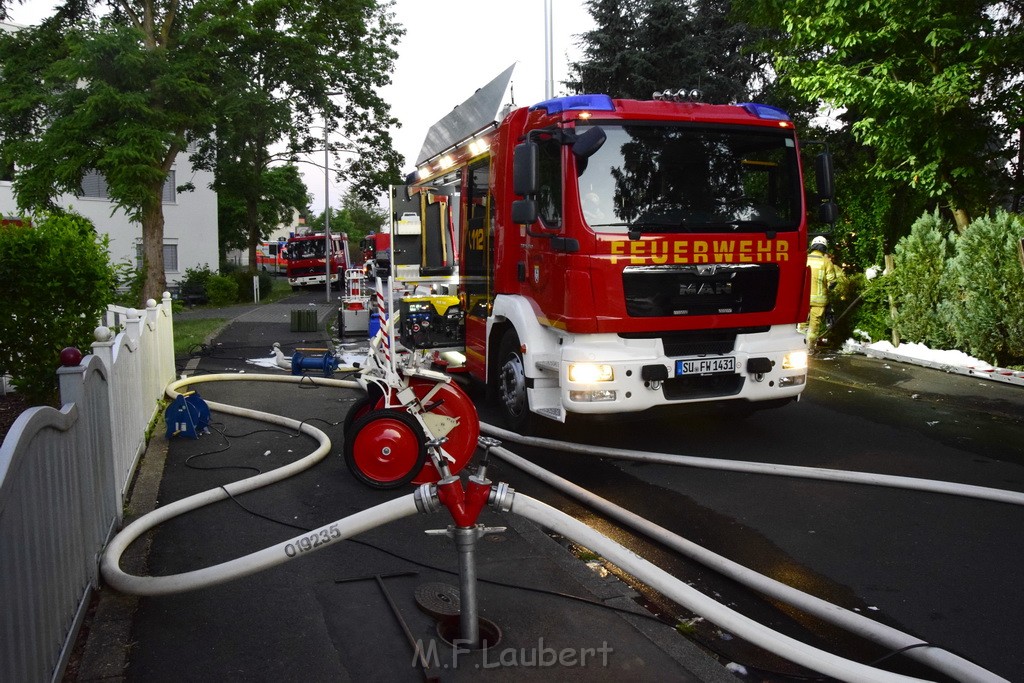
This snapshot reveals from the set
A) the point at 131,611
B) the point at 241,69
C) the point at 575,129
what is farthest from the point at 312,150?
the point at 131,611

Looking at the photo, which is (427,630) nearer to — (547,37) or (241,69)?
(547,37)

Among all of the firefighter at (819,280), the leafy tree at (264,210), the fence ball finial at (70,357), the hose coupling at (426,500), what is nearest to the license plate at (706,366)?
the hose coupling at (426,500)

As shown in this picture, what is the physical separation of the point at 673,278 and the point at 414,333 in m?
4.48

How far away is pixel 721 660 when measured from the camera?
350 centimetres

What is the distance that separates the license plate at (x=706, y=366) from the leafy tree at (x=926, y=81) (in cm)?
712

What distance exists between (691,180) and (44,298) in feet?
19.7

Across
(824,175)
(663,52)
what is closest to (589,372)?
(824,175)

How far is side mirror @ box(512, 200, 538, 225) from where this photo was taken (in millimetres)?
6973

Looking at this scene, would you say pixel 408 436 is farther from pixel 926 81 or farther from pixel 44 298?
pixel 926 81

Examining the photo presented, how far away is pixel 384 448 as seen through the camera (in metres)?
5.78

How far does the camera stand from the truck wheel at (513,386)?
7547 millimetres

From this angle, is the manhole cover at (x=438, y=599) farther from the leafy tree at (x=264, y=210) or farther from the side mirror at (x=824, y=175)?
the leafy tree at (x=264, y=210)

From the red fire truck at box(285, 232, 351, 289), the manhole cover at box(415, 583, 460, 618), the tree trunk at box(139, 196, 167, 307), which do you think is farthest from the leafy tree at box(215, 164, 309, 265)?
the manhole cover at box(415, 583, 460, 618)

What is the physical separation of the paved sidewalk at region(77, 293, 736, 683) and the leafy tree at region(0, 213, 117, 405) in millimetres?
2841
